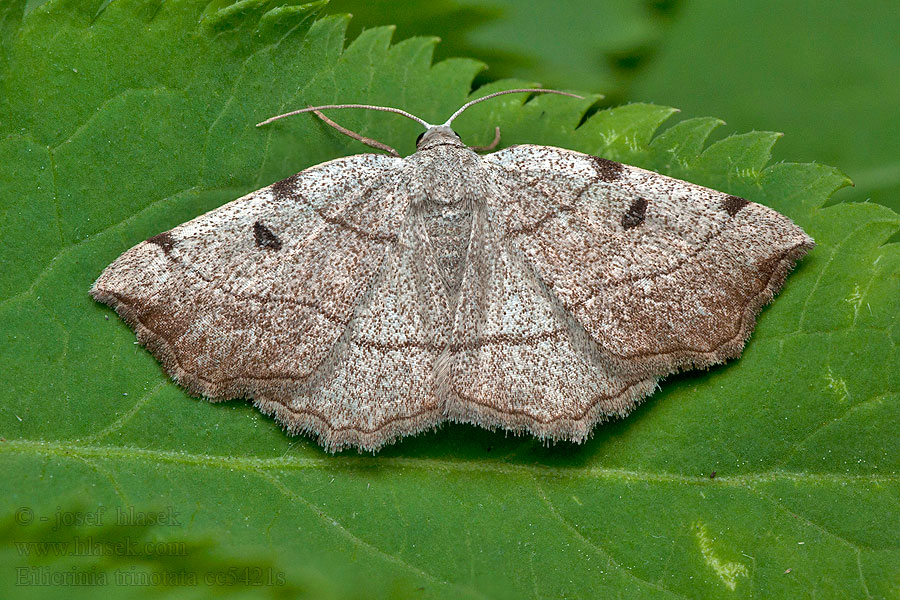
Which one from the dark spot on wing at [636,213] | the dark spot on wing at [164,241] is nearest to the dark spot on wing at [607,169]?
the dark spot on wing at [636,213]

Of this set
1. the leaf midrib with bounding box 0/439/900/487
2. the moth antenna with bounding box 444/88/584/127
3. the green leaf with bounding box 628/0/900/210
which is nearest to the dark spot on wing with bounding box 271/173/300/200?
the moth antenna with bounding box 444/88/584/127

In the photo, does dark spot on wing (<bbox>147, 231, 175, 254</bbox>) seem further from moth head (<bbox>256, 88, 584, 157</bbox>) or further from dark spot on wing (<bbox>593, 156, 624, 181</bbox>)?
dark spot on wing (<bbox>593, 156, 624, 181</bbox>)

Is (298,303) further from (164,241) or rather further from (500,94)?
(500,94)

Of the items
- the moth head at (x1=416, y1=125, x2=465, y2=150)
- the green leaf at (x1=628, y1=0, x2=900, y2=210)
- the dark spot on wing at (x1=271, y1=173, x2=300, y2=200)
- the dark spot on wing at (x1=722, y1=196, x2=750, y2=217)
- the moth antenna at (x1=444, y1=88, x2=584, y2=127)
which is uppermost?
the green leaf at (x1=628, y1=0, x2=900, y2=210)

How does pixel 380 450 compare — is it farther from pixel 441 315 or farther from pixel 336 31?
pixel 336 31

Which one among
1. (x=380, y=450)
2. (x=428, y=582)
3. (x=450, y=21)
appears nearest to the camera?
(x=428, y=582)

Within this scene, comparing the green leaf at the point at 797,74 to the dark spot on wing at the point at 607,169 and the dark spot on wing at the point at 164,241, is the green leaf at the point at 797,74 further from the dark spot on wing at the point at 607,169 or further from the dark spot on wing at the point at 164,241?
the dark spot on wing at the point at 164,241

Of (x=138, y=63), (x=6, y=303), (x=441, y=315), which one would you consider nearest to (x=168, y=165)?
(x=138, y=63)
